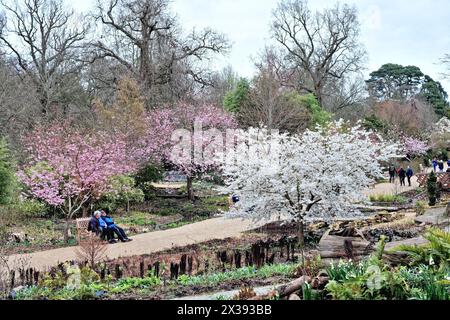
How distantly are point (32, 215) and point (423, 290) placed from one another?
12.2m

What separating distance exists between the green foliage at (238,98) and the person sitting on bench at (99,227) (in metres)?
10.1

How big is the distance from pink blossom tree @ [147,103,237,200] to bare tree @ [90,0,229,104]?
186 cm

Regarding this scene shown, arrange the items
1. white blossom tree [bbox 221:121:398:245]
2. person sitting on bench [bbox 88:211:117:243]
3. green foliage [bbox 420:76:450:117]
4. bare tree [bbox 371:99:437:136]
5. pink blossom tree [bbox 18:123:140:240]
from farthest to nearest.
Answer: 1. bare tree [bbox 371:99:437:136]
2. green foliage [bbox 420:76:450:117]
3. pink blossom tree [bbox 18:123:140:240]
4. person sitting on bench [bbox 88:211:117:243]
5. white blossom tree [bbox 221:121:398:245]

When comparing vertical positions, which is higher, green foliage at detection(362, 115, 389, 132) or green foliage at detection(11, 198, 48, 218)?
green foliage at detection(362, 115, 389, 132)

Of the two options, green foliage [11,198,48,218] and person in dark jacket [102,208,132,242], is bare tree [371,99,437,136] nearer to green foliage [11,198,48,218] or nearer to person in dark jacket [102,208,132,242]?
person in dark jacket [102,208,132,242]

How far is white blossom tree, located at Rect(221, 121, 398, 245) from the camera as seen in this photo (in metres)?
9.02

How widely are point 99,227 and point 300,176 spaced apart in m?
3.99

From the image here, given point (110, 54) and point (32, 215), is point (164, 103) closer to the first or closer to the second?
point (110, 54)

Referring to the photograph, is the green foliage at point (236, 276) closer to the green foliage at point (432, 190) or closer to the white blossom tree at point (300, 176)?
the white blossom tree at point (300, 176)

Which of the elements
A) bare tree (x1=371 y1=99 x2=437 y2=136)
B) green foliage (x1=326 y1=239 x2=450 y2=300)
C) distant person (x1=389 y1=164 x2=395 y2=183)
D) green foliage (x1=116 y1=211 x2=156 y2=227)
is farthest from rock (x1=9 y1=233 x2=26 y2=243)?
bare tree (x1=371 y1=99 x2=437 y2=136)

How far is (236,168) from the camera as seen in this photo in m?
9.54

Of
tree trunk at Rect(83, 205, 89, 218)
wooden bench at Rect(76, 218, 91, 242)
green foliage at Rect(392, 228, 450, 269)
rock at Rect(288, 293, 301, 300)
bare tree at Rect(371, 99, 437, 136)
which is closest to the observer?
rock at Rect(288, 293, 301, 300)

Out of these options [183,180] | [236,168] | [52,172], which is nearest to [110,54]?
[183,180]

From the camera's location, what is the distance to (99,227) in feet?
33.3
